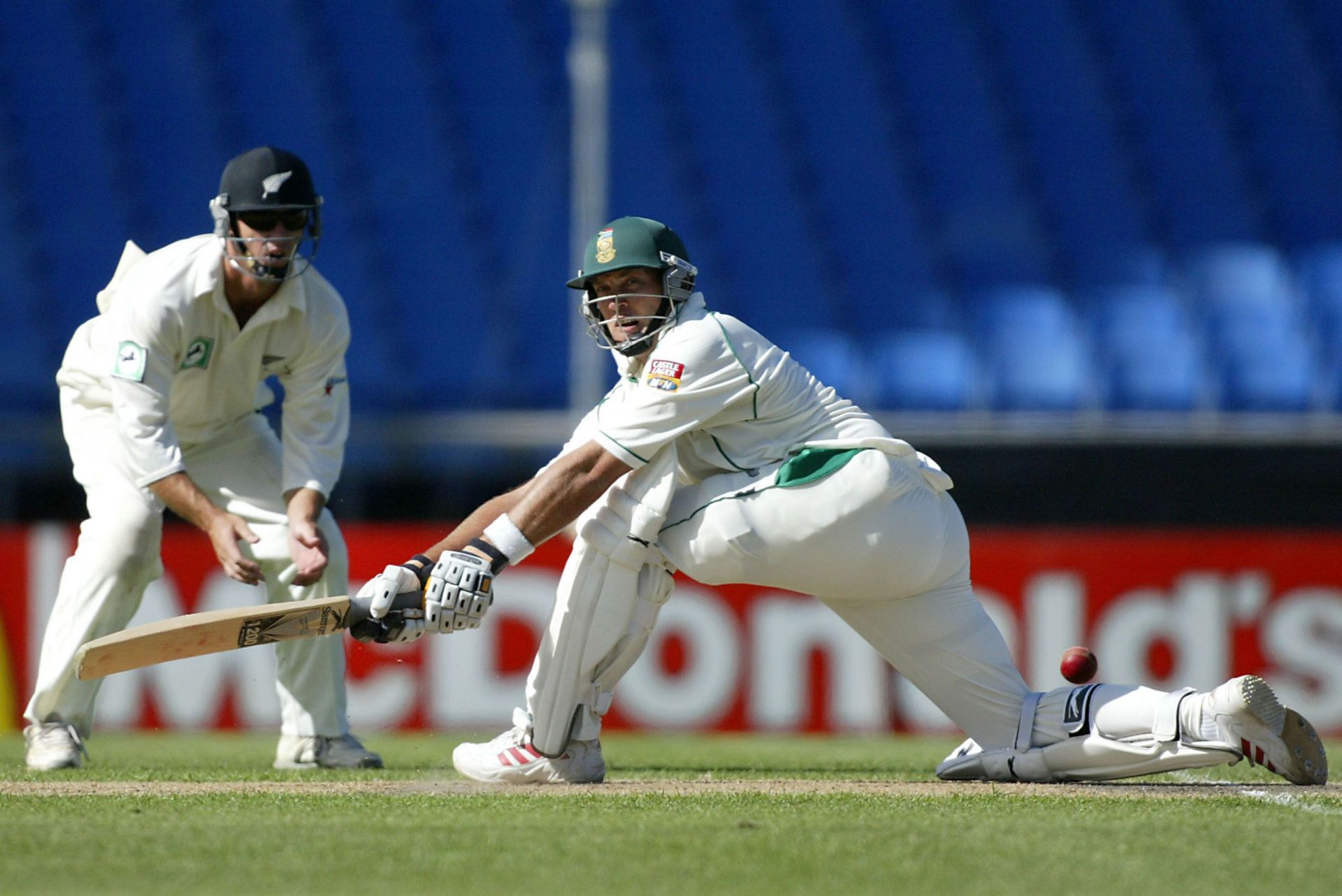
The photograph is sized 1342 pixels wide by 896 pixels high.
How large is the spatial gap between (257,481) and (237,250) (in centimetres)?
79

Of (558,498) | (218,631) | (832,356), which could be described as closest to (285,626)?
(218,631)

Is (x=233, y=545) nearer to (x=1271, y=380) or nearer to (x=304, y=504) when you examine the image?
(x=304, y=504)

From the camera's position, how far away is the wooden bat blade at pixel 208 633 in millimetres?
4434

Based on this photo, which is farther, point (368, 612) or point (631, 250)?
point (631, 250)

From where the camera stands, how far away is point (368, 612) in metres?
4.44

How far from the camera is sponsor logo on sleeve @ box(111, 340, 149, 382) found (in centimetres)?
504

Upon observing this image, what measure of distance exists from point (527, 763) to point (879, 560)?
1128 mm

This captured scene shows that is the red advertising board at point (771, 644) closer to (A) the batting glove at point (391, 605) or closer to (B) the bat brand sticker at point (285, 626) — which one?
(B) the bat brand sticker at point (285, 626)

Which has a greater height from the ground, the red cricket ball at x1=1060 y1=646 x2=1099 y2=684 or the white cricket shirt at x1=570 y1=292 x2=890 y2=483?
the white cricket shirt at x1=570 y1=292 x2=890 y2=483

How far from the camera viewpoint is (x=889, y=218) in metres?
15.9

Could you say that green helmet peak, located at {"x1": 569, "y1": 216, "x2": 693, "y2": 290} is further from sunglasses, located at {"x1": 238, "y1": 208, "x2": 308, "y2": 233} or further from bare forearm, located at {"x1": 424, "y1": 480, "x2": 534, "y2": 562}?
sunglasses, located at {"x1": 238, "y1": 208, "x2": 308, "y2": 233}

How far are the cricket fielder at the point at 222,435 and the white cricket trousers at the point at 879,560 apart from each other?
4.30ft

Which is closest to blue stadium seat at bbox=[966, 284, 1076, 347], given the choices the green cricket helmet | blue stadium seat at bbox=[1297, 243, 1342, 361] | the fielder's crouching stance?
blue stadium seat at bbox=[1297, 243, 1342, 361]

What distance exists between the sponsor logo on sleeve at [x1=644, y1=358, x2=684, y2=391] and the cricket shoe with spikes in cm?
99
